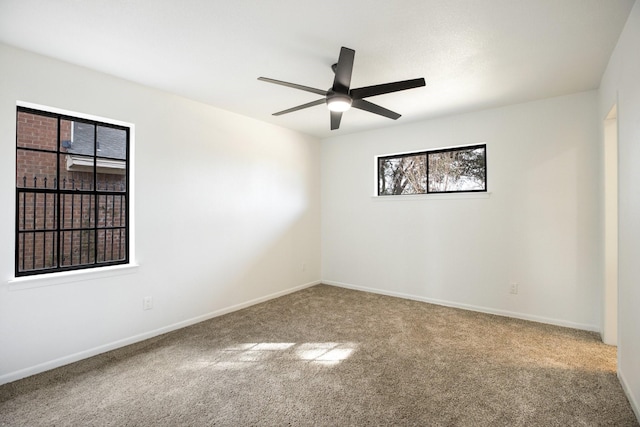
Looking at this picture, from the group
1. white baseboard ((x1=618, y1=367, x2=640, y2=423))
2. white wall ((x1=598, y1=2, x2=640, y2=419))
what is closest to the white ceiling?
white wall ((x1=598, y1=2, x2=640, y2=419))

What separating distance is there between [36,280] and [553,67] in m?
4.63

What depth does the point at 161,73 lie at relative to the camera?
2891mm

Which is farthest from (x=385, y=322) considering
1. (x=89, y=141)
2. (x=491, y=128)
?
(x=89, y=141)

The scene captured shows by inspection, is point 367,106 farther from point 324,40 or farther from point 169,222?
point 169,222

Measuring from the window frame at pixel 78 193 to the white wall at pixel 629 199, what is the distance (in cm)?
393

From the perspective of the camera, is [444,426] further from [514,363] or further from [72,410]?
[72,410]

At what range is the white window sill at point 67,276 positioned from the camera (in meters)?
2.43

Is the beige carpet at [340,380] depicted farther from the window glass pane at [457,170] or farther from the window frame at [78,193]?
the window glass pane at [457,170]

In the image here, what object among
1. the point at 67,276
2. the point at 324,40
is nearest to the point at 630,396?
the point at 324,40

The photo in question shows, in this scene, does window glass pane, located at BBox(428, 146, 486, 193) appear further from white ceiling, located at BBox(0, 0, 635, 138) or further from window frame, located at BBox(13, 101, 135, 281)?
window frame, located at BBox(13, 101, 135, 281)

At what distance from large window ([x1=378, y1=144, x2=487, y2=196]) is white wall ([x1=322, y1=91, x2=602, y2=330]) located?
0.47 feet

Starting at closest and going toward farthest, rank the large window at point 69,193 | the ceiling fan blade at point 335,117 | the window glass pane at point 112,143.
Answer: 1. the large window at point 69,193
2. the ceiling fan blade at point 335,117
3. the window glass pane at point 112,143

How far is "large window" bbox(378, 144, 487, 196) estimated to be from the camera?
13.4 feet

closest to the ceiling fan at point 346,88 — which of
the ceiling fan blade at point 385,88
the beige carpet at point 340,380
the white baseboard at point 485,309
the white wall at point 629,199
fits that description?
the ceiling fan blade at point 385,88
